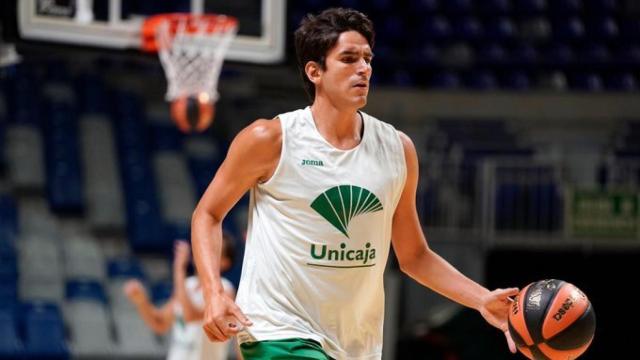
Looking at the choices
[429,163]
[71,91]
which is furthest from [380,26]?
[71,91]

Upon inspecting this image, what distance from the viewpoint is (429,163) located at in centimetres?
1364

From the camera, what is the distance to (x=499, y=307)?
167 inches

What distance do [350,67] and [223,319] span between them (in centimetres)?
101

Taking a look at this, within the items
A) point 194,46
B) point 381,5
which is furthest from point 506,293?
point 381,5

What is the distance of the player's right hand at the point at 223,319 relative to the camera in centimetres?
379

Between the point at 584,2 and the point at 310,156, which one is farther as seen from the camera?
the point at 584,2

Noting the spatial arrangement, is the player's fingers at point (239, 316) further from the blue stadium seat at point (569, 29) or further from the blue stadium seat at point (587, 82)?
the blue stadium seat at point (569, 29)

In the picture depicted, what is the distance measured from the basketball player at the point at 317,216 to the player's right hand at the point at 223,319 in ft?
0.56

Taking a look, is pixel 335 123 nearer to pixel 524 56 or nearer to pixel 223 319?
pixel 223 319

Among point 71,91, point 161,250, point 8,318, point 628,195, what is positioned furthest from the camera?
point 71,91

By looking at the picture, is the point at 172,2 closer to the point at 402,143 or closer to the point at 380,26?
the point at 380,26

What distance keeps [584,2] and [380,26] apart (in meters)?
2.75

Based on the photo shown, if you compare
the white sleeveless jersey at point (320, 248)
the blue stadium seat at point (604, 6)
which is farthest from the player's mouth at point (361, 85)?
the blue stadium seat at point (604, 6)

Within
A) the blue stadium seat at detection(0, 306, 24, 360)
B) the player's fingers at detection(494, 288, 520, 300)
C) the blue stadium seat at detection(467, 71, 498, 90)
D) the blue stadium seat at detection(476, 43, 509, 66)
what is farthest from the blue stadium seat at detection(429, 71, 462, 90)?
→ the player's fingers at detection(494, 288, 520, 300)
